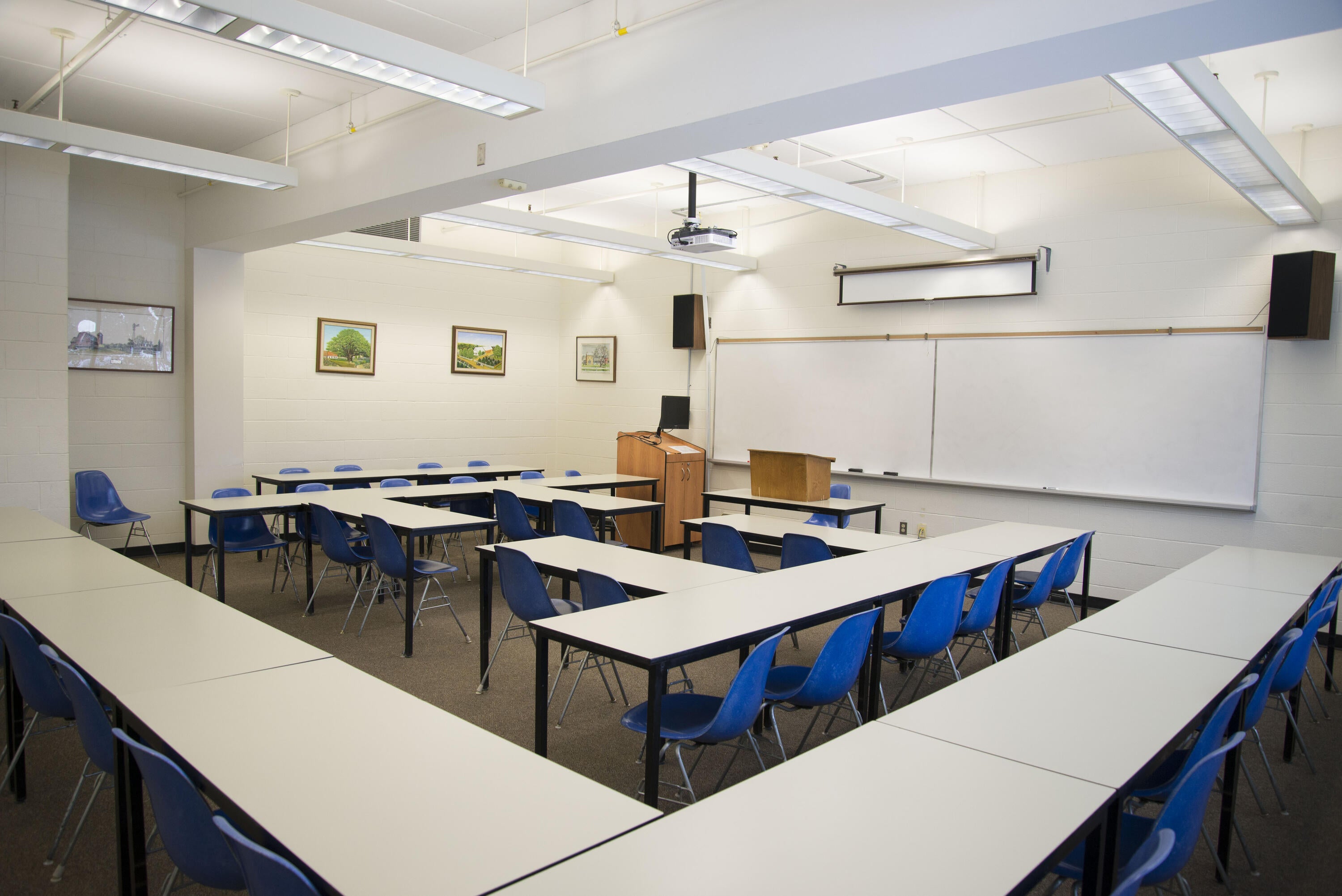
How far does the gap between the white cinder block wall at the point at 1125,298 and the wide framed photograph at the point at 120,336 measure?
5.85 m

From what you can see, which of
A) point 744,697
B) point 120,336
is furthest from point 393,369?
point 744,697

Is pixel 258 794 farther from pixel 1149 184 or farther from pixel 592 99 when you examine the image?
pixel 1149 184

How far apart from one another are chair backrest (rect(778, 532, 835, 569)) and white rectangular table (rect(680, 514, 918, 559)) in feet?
0.30

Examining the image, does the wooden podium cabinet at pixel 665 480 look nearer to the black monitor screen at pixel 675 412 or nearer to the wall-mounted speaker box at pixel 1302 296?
the black monitor screen at pixel 675 412

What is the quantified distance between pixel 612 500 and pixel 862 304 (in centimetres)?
325

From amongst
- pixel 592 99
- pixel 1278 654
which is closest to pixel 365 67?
pixel 592 99

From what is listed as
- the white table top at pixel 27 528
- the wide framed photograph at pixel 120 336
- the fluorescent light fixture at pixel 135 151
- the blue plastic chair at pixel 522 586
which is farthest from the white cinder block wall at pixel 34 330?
the blue plastic chair at pixel 522 586

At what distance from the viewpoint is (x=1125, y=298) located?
650cm

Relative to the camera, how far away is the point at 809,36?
11.1ft

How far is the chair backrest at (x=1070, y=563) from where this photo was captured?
5.07 m

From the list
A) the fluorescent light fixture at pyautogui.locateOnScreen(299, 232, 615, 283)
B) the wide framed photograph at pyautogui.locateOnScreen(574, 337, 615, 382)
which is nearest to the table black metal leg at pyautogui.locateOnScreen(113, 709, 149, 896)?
the fluorescent light fixture at pyautogui.locateOnScreen(299, 232, 615, 283)

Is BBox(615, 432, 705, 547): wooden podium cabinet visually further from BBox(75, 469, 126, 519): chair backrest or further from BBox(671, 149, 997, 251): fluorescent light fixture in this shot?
BBox(75, 469, 126, 519): chair backrest

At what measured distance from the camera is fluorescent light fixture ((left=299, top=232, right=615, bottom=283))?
7523 mm

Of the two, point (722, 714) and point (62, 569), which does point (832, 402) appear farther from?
point (62, 569)
